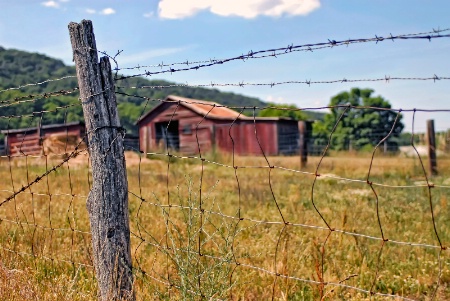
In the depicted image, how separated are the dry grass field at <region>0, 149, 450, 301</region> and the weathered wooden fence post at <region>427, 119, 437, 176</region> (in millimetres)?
5432

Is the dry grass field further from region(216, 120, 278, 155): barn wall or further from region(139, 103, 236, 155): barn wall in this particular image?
region(139, 103, 236, 155): barn wall

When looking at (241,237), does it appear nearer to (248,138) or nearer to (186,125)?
(248,138)

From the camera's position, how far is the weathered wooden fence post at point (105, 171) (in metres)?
→ 3.73

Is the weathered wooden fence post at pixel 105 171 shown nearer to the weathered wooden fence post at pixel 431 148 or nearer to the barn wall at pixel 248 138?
the weathered wooden fence post at pixel 431 148

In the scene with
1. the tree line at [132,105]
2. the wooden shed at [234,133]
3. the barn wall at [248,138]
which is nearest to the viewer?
the tree line at [132,105]

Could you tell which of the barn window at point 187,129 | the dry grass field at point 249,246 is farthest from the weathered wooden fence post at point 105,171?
the barn window at point 187,129

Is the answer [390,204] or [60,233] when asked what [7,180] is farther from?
[390,204]

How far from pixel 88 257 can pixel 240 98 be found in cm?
15062

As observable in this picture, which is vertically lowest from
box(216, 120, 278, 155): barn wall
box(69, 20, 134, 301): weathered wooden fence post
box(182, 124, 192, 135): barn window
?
box(216, 120, 278, 155): barn wall

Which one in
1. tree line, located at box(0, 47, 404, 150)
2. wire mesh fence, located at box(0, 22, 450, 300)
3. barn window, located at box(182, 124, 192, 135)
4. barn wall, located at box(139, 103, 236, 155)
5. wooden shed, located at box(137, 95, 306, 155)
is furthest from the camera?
barn window, located at box(182, 124, 192, 135)

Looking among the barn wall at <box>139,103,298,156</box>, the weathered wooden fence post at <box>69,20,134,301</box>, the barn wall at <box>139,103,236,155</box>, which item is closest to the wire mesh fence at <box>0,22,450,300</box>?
the weathered wooden fence post at <box>69,20,134,301</box>

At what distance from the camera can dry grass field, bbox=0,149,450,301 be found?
3.68m

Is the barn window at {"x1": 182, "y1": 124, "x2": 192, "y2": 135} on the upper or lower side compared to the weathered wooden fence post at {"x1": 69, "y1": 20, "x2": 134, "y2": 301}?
lower

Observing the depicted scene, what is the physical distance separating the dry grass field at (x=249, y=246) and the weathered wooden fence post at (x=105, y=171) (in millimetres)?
172
